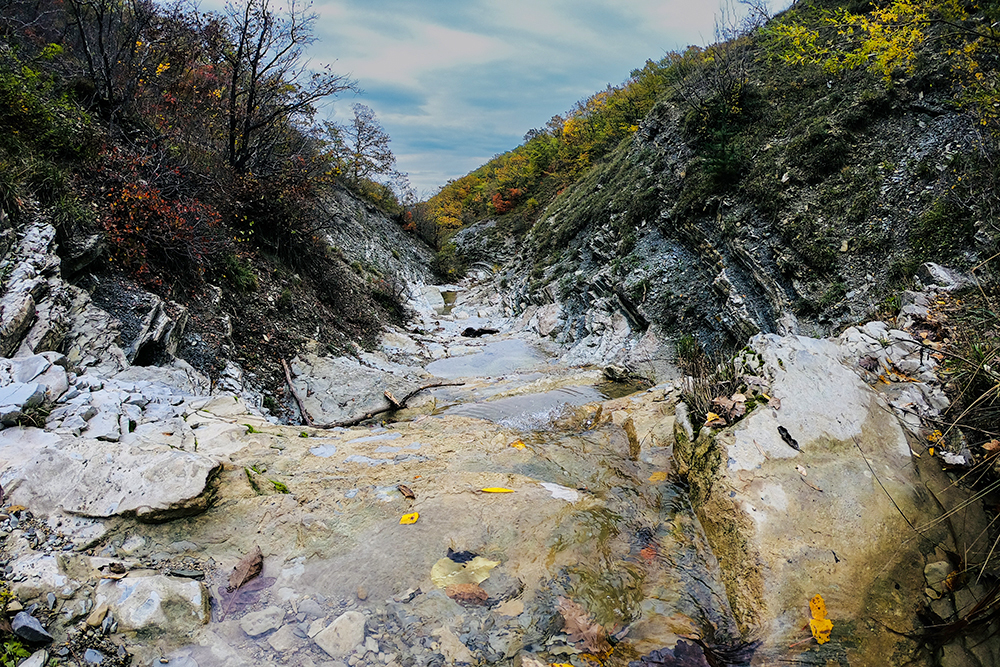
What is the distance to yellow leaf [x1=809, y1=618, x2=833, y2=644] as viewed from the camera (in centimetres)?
256

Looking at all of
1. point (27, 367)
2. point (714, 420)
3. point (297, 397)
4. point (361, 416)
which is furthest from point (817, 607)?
point (297, 397)

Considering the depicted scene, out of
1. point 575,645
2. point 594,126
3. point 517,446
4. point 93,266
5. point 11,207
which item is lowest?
point 575,645

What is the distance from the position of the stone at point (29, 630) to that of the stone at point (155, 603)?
0.85 ft

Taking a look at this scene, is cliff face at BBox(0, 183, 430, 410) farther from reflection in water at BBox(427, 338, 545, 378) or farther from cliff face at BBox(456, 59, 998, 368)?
cliff face at BBox(456, 59, 998, 368)

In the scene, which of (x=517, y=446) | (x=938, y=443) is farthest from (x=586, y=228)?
(x=938, y=443)

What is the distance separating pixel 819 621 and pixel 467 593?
2271 mm

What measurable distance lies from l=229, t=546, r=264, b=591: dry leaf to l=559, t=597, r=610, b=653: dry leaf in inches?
84.7

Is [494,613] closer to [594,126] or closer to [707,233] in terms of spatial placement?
[707,233]

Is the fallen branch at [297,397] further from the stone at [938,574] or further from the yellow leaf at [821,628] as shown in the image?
the stone at [938,574]

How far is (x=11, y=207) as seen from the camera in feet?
16.4

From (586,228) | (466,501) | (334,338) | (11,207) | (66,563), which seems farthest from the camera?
(586,228)

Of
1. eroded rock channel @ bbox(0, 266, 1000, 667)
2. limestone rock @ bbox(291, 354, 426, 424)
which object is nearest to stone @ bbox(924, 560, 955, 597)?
eroded rock channel @ bbox(0, 266, 1000, 667)

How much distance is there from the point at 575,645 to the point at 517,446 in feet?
9.41

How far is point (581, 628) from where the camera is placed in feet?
9.12
